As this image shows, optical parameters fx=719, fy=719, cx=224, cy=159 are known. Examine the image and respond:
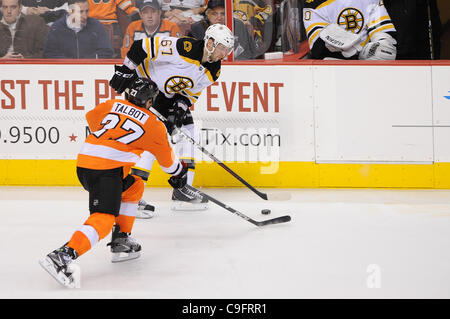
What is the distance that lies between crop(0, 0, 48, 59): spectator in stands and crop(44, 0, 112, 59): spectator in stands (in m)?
0.07

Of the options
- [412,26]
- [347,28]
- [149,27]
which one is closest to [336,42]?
[347,28]

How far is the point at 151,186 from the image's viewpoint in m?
5.25

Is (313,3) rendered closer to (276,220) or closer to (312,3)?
(312,3)

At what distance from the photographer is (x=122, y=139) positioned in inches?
121

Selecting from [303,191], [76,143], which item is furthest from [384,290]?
[76,143]

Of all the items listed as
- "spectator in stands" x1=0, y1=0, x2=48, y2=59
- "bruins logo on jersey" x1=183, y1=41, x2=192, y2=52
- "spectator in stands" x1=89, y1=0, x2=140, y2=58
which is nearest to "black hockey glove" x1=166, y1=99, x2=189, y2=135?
"bruins logo on jersey" x1=183, y1=41, x2=192, y2=52

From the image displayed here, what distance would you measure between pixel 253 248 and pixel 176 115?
49.1 inches

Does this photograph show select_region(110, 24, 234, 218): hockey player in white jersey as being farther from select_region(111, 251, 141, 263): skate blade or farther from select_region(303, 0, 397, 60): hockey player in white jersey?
select_region(303, 0, 397, 60): hockey player in white jersey

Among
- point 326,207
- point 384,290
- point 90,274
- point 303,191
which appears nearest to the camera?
point 384,290

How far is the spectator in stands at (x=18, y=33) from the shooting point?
17.5 feet

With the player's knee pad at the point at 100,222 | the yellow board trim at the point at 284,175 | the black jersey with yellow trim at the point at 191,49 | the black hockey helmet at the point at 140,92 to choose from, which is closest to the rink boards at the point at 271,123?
the yellow board trim at the point at 284,175

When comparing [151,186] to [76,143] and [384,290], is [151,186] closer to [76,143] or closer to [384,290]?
[76,143]

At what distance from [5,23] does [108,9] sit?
30.7 inches

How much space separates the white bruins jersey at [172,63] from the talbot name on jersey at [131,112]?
3.85ft
